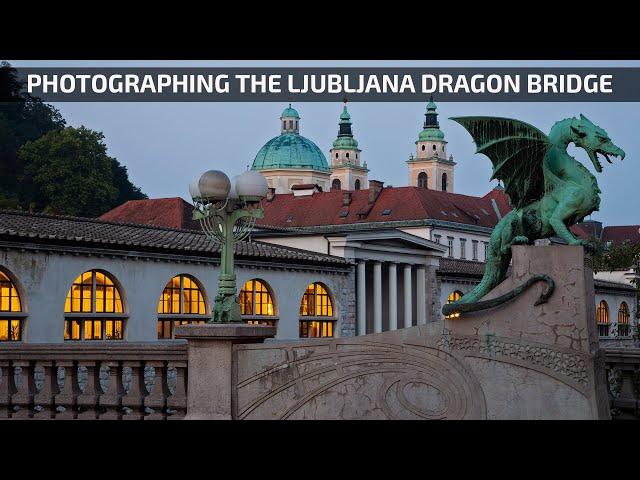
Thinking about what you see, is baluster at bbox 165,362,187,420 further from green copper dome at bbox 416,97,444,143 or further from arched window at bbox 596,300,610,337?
green copper dome at bbox 416,97,444,143

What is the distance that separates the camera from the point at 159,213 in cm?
6975

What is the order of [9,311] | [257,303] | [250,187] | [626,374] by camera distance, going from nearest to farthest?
[626,374] → [250,187] → [9,311] → [257,303]

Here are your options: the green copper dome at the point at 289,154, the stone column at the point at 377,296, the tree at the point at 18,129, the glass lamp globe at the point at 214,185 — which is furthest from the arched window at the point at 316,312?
the green copper dome at the point at 289,154

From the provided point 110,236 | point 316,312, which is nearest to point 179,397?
point 110,236

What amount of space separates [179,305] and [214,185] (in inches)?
869

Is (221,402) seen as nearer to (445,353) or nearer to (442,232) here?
(445,353)

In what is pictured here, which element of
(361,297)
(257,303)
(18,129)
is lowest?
(257,303)

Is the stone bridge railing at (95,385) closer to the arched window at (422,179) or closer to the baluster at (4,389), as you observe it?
the baluster at (4,389)

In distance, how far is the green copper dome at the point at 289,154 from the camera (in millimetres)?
141750

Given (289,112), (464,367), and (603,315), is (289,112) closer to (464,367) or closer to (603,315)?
(603,315)

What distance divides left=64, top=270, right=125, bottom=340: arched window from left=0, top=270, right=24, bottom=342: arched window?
1.83 metres

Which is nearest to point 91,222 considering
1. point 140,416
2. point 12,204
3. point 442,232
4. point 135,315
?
point 135,315

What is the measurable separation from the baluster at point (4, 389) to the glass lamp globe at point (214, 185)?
493 cm

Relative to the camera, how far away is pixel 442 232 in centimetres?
9181
